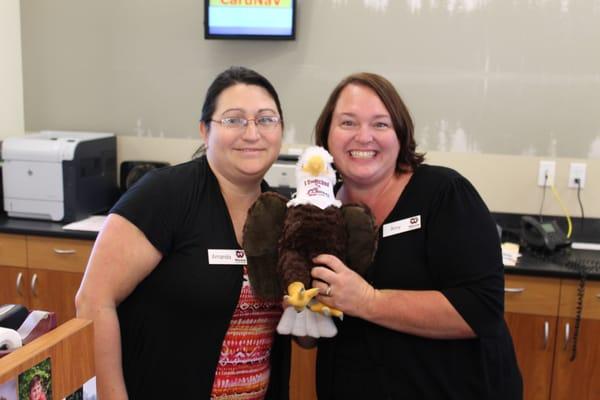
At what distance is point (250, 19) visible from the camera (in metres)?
2.85

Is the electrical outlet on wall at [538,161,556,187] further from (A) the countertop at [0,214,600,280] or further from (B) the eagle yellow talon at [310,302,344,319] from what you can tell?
(B) the eagle yellow talon at [310,302,344,319]

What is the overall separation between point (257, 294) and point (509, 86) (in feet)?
6.40

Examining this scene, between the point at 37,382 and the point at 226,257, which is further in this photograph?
the point at 226,257

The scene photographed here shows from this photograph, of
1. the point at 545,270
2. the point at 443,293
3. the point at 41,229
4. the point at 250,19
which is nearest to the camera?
the point at 443,293

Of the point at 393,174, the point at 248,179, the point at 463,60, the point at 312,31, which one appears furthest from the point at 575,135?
the point at 248,179

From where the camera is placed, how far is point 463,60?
273 centimetres

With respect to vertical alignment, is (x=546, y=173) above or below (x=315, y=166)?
below

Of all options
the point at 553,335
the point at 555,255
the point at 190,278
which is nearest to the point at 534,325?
the point at 553,335

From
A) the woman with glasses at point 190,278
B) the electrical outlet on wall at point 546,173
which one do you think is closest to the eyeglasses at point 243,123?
the woman with glasses at point 190,278

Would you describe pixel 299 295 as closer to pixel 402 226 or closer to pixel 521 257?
pixel 402 226

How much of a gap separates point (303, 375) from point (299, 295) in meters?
1.43

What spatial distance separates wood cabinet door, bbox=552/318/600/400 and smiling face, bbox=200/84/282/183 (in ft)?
5.10

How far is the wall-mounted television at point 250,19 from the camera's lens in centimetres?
Answer: 281

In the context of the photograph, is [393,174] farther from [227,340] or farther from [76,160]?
[76,160]
